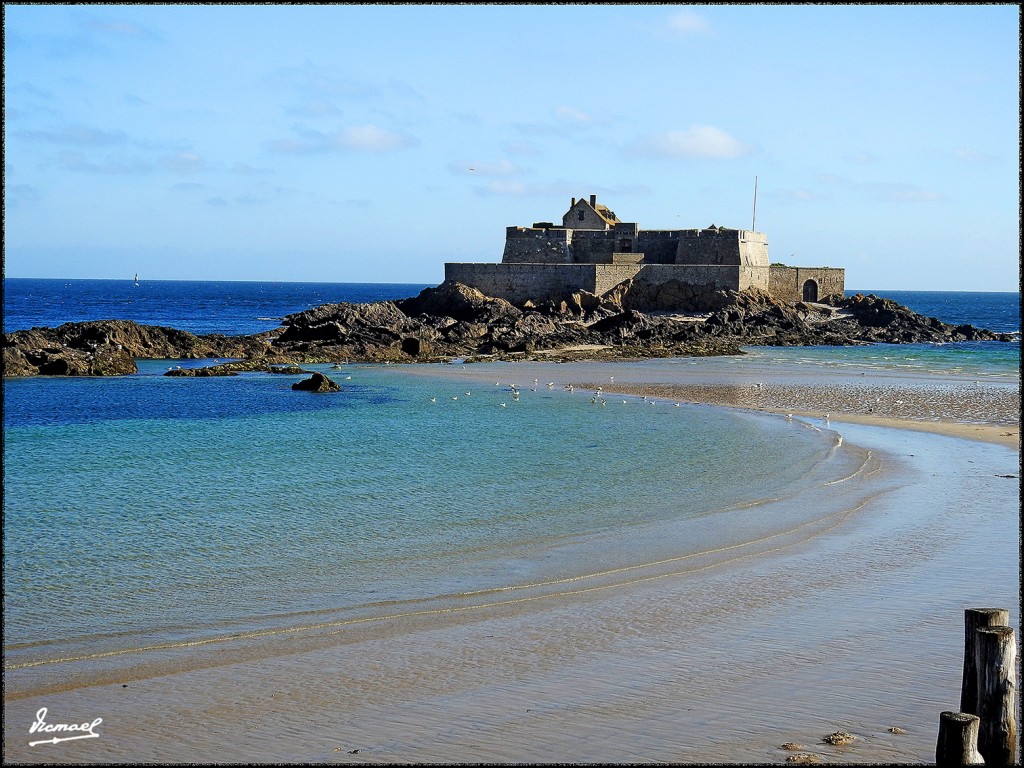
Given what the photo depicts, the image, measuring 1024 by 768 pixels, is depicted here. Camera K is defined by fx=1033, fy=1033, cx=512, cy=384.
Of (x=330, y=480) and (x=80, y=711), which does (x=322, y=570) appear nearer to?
(x=80, y=711)

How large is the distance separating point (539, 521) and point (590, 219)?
42387 mm

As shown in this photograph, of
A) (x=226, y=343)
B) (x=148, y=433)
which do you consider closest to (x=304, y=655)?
(x=148, y=433)

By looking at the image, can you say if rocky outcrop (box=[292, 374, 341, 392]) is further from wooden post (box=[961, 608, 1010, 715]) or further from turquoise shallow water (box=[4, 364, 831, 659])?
wooden post (box=[961, 608, 1010, 715])

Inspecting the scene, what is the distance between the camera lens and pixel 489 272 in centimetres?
4819

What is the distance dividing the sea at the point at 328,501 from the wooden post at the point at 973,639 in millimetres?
4305

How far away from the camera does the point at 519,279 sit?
1892 inches

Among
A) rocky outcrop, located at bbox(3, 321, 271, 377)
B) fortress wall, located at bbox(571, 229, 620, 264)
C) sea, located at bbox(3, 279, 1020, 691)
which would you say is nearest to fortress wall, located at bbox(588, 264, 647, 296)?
fortress wall, located at bbox(571, 229, 620, 264)

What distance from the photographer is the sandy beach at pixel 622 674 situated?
5.23 metres

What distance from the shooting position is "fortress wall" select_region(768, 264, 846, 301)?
53.0 metres

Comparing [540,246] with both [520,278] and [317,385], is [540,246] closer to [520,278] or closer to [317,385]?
[520,278]

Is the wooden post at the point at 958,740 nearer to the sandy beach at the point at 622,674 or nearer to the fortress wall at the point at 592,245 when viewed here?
the sandy beach at the point at 622,674

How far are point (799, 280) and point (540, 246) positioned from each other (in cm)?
1432

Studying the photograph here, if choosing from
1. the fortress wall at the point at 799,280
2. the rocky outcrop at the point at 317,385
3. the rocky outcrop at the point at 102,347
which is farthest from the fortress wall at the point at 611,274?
the rocky outcrop at the point at 317,385
